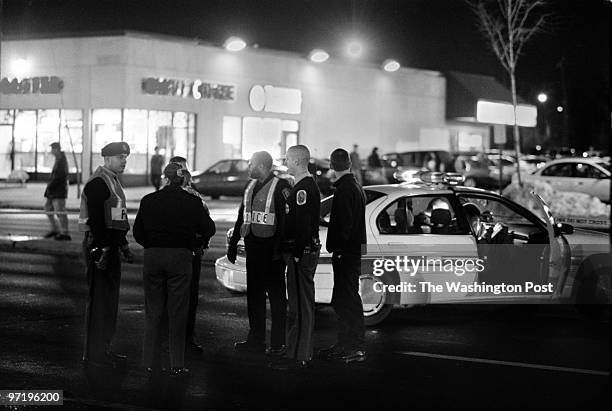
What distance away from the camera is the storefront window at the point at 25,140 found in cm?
4013

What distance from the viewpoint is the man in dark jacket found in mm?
8672

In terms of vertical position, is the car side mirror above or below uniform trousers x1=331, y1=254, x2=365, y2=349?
above

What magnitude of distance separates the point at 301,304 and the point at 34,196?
85.5ft

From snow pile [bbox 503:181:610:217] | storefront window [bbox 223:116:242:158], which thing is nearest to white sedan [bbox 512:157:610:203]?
snow pile [bbox 503:181:610:217]

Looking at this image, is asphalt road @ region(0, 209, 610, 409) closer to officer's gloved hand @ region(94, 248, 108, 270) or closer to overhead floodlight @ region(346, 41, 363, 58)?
officer's gloved hand @ region(94, 248, 108, 270)

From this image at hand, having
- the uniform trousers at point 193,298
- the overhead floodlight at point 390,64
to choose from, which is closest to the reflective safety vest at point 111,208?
the uniform trousers at point 193,298

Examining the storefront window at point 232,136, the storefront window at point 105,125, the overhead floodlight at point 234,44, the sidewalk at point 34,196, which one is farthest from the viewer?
the storefront window at point 232,136

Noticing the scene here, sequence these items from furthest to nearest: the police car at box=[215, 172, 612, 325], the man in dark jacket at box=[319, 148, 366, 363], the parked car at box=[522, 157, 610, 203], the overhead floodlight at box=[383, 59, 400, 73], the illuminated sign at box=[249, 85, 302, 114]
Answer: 1. the overhead floodlight at box=[383, 59, 400, 73]
2. the illuminated sign at box=[249, 85, 302, 114]
3. the parked car at box=[522, 157, 610, 203]
4. the police car at box=[215, 172, 612, 325]
5. the man in dark jacket at box=[319, 148, 366, 363]

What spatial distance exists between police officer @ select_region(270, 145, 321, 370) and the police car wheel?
5.39 ft

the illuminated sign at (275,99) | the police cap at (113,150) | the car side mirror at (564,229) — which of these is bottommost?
the car side mirror at (564,229)

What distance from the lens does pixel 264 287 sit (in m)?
8.65

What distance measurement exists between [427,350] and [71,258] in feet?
30.2

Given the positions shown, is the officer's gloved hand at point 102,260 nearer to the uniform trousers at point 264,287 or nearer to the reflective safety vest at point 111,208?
the reflective safety vest at point 111,208

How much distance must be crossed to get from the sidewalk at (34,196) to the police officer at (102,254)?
61.5 ft
